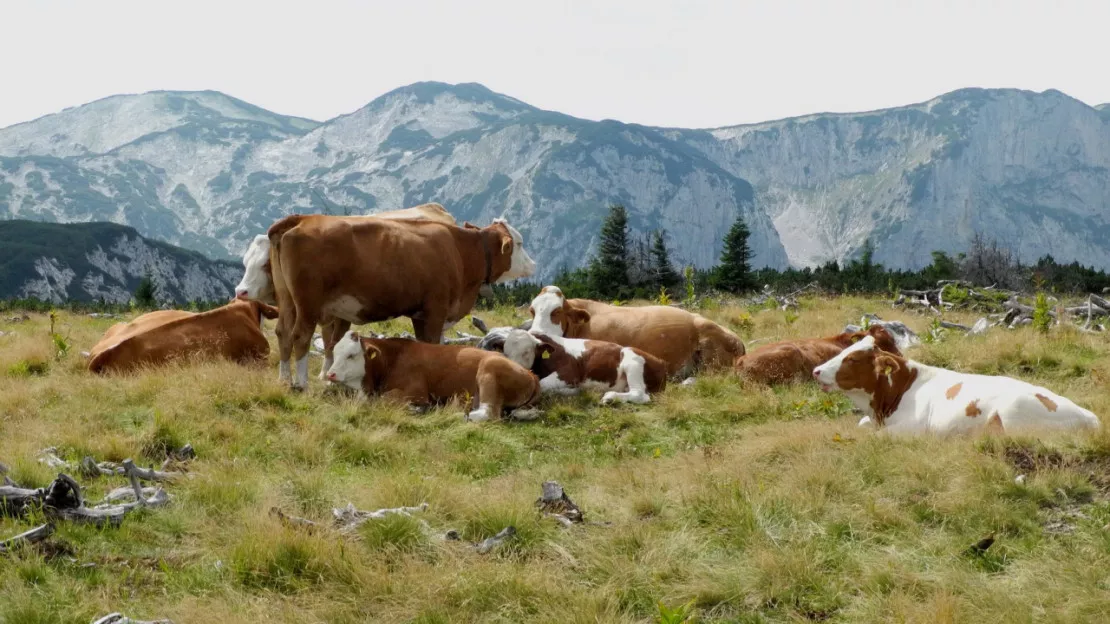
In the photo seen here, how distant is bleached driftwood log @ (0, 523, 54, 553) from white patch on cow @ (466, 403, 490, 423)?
496 cm

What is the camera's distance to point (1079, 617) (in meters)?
4.42

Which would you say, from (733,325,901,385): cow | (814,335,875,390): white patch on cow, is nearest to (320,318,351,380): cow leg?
(733,325,901,385): cow

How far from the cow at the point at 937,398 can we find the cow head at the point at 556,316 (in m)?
4.68

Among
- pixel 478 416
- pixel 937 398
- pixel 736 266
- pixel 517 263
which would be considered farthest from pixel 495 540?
pixel 736 266

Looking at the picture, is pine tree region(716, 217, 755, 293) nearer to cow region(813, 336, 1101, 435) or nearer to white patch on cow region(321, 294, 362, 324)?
white patch on cow region(321, 294, 362, 324)

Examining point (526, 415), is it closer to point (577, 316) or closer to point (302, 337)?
point (302, 337)

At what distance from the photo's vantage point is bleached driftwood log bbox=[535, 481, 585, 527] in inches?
238

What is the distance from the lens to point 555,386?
1160cm

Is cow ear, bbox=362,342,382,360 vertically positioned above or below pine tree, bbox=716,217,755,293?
above

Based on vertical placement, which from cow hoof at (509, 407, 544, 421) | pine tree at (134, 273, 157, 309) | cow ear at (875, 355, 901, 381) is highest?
cow ear at (875, 355, 901, 381)

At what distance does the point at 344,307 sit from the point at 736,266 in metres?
36.1

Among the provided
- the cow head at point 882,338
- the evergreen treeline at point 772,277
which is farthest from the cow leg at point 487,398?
the evergreen treeline at point 772,277

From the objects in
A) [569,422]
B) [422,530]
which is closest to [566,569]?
[422,530]

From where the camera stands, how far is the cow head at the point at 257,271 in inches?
448
